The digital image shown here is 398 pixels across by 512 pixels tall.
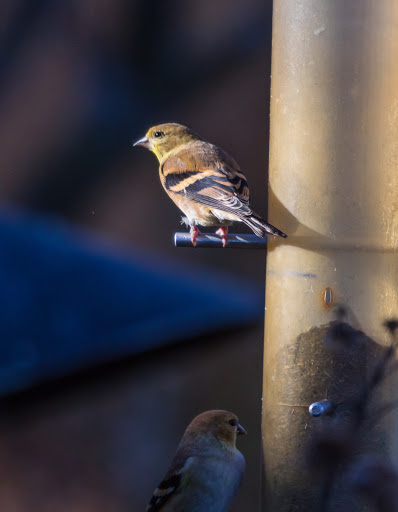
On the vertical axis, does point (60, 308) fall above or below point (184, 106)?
below

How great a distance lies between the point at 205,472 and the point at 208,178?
23.0 inches

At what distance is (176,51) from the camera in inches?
81.9

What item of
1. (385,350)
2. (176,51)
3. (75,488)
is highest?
(176,51)

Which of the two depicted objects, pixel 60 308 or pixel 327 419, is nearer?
pixel 327 419

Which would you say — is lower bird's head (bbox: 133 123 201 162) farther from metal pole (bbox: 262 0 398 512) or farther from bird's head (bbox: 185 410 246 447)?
bird's head (bbox: 185 410 246 447)

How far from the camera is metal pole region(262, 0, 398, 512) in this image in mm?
1372

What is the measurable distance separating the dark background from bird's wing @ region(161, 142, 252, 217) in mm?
403

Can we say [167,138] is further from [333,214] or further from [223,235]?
[333,214]

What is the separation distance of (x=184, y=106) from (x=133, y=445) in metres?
1.00

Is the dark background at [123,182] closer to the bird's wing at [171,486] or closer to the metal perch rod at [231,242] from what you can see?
the metal perch rod at [231,242]

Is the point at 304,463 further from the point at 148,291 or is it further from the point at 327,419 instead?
the point at 148,291

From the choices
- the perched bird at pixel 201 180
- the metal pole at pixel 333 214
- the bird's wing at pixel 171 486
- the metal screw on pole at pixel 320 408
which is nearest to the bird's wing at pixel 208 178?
the perched bird at pixel 201 180

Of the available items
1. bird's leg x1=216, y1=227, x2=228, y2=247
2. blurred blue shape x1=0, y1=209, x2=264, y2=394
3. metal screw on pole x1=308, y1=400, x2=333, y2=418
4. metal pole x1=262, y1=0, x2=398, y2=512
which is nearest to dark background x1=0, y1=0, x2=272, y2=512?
blurred blue shape x1=0, y1=209, x2=264, y2=394

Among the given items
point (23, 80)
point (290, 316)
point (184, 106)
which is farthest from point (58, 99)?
point (290, 316)
